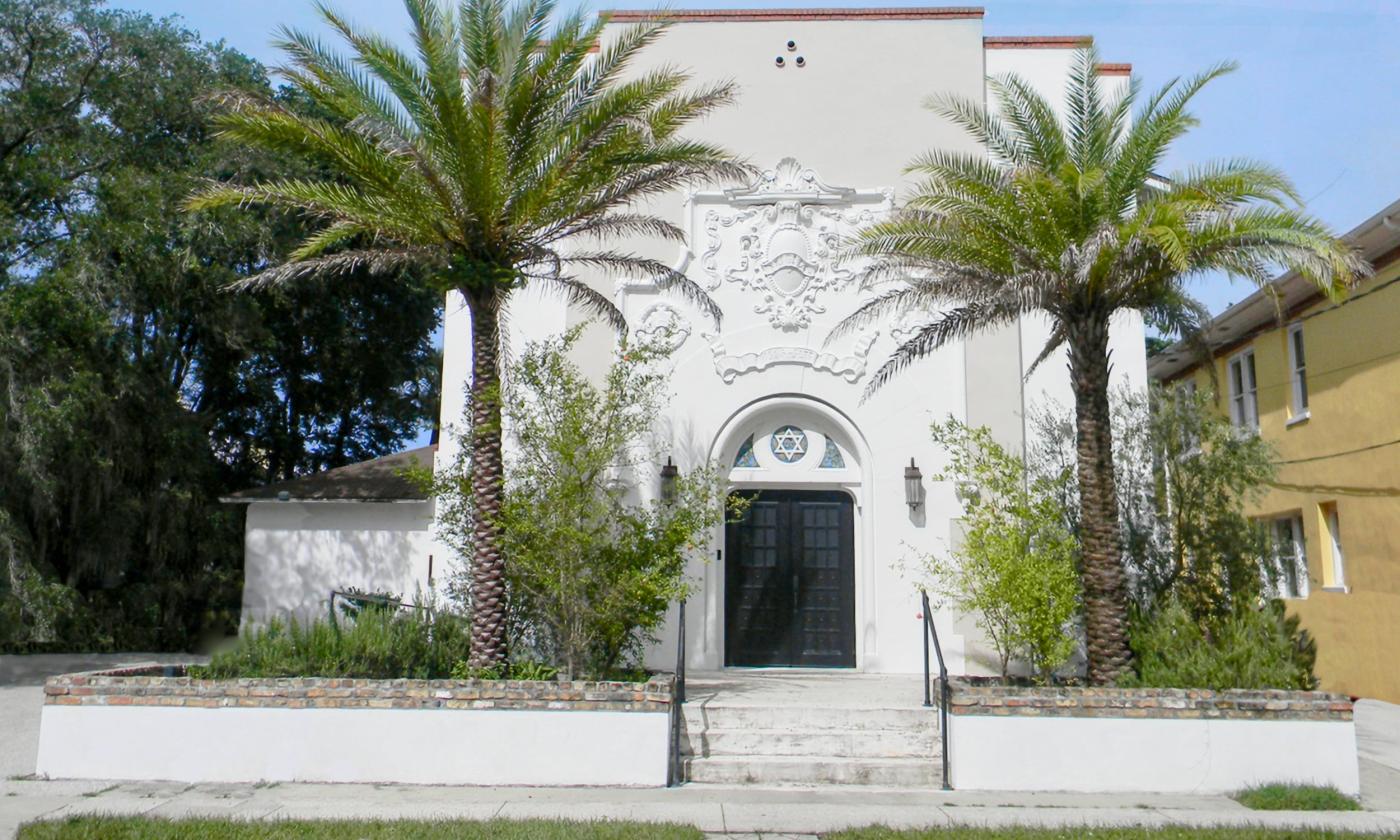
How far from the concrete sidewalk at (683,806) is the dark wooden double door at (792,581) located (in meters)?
5.00

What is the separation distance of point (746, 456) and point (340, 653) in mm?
6533

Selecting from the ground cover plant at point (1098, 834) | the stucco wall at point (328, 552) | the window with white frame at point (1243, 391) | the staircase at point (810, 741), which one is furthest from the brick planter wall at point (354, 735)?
the window with white frame at point (1243, 391)

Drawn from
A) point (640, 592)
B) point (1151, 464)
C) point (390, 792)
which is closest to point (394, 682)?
point (390, 792)

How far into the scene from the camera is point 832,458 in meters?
15.7

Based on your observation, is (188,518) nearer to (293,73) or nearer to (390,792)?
(293,73)

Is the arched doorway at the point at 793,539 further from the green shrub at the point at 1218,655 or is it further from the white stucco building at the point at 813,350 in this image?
the green shrub at the point at 1218,655

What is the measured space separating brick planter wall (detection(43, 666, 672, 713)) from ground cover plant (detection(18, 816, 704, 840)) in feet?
6.33

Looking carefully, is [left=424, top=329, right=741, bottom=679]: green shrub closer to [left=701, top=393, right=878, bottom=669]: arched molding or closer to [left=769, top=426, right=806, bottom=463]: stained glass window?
[left=701, top=393, right=878, bottom=669]: arched molding

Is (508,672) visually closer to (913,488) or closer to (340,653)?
(340,653)

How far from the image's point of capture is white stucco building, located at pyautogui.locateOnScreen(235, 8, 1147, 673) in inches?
595

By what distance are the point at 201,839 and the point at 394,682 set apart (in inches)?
114

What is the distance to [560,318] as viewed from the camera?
15922 mm

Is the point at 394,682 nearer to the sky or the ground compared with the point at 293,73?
nearer to the ground

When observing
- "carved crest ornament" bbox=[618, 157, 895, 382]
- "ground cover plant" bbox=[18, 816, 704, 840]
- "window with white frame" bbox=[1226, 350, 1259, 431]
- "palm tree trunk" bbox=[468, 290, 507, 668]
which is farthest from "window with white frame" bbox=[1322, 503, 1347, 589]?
"ground cover plant" bbox=[18, 816, 704, 840]
